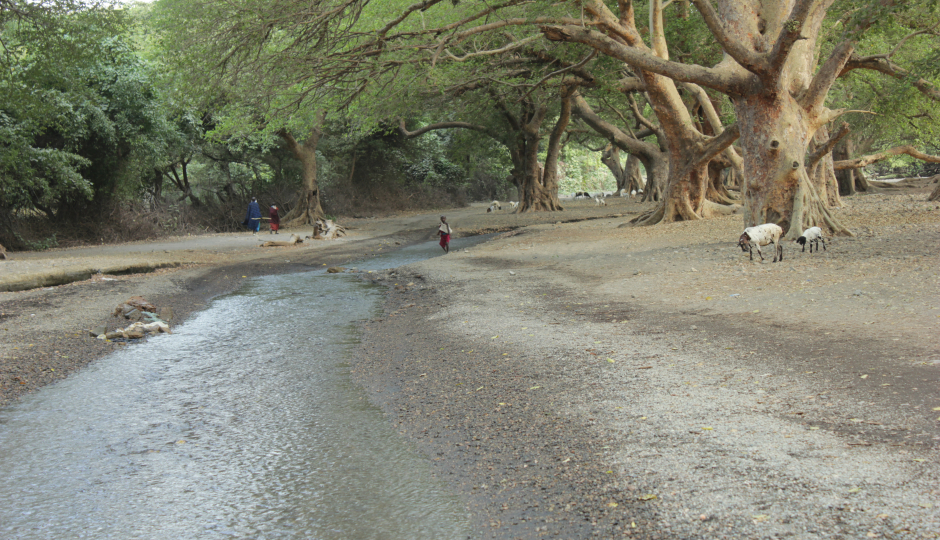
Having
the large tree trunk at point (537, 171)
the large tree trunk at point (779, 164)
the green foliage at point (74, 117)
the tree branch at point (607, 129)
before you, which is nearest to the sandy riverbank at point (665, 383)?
the large tree trunk at point (779, 164)

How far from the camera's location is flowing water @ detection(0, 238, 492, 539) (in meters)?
4.18

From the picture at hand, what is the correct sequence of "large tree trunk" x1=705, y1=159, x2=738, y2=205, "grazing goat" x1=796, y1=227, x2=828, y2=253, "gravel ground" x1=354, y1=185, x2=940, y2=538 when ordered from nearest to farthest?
"gravel ground" x1=354, y1=185, x2=940, y2=538, "grazing goat" x1=796, y1=227, x2=828, y2=253, "large tree trunk" x1=705, y1=159, x2=738, y2=205

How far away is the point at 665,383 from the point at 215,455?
12.2 ft

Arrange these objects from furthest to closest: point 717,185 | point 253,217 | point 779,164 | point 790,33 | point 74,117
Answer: point 253,217, point 717,185, point 74,117, point 779,164, point 790,33

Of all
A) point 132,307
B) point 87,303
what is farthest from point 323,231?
point 132,307

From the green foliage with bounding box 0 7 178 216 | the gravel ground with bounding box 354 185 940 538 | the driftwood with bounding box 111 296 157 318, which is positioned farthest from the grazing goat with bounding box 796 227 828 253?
the green foliage with bounding box 0 7 178 216

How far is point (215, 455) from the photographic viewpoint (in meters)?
5.25

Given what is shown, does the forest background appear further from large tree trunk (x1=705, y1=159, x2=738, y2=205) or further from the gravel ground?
the gravel ground

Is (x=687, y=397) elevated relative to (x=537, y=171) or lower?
lower

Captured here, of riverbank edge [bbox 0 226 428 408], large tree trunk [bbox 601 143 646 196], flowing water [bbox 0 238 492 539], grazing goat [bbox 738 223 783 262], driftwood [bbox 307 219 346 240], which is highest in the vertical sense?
large tree trunk [bbox 601 143 646 196]

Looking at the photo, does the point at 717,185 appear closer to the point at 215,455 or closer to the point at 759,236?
the point at 759,236

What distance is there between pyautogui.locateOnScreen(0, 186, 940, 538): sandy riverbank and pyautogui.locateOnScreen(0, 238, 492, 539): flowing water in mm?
376

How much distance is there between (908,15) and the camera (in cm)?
1569

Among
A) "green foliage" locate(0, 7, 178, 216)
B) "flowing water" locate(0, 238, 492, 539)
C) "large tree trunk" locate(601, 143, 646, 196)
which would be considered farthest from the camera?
"large tree trunk" locate(601, 143, 646, 196)
